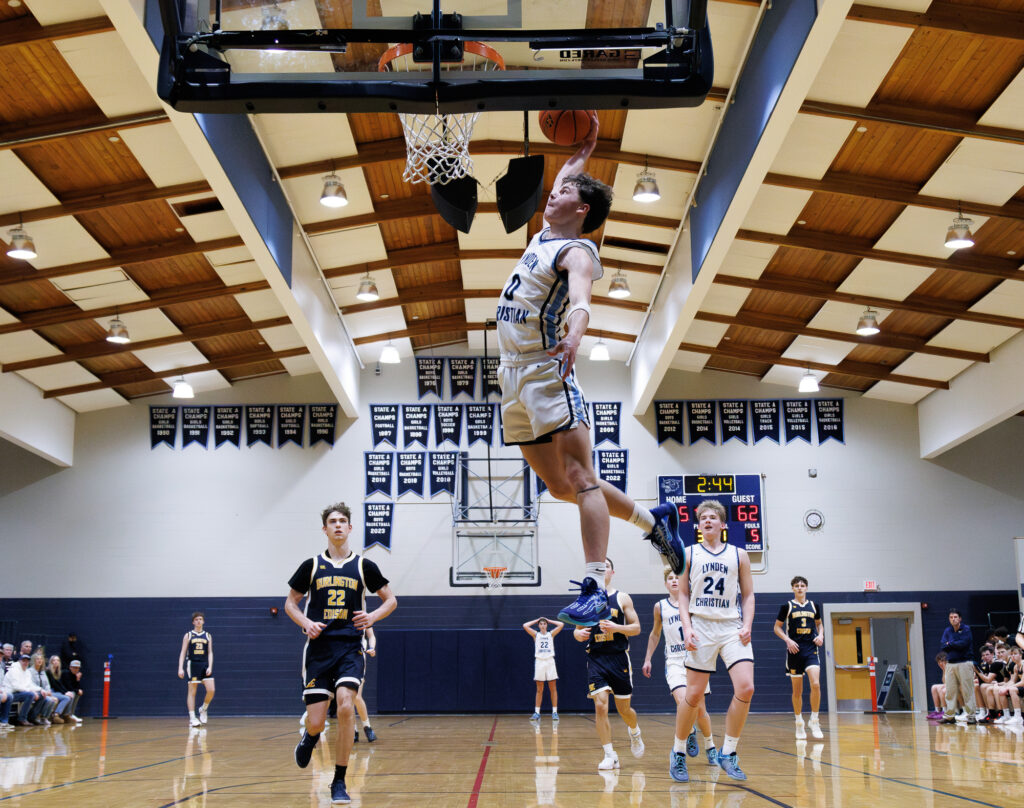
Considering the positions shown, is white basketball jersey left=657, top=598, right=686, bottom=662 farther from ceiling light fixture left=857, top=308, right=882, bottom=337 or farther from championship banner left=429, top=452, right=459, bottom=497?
Answer: championship banner left=429, top=452, right=459, bottom=497

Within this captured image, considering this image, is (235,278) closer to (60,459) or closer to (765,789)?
(60,459)

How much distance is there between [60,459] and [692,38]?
19663mm

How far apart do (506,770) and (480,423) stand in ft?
42.6

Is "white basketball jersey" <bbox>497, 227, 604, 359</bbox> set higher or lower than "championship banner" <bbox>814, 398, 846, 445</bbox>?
lower

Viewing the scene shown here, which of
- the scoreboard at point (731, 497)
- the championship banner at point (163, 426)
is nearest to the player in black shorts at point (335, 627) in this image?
the scoreboard at point (731, 497)

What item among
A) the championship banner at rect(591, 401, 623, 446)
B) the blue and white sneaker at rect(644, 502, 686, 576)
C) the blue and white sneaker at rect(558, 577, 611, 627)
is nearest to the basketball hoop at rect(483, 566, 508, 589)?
the championship banner at rect(591, 401, 623, 446)

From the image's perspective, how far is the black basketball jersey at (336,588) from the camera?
707 centimetres

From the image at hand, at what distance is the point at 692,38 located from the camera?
14.0 ft

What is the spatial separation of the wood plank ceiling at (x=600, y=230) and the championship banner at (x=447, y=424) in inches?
66.4

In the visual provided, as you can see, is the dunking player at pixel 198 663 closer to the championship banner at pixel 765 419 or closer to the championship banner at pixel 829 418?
the championship banner at pixel 765 419

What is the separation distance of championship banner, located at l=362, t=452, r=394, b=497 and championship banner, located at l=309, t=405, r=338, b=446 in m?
0.92

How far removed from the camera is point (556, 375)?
4.19 meters

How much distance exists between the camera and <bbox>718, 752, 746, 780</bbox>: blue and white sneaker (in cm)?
775

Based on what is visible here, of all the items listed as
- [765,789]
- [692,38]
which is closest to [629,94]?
[692,38]
